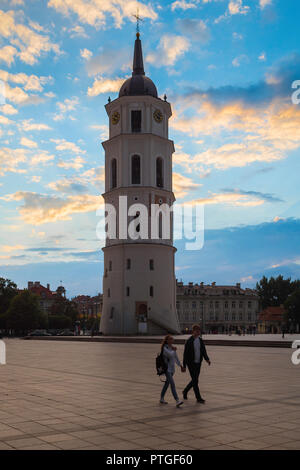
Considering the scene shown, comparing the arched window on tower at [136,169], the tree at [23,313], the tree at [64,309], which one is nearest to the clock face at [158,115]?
the arched window on tower at [136,169]

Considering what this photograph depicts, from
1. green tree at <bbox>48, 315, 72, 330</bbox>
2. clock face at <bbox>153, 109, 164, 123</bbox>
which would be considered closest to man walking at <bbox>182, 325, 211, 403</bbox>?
clock face at <bbox>153, 109, 164, 123</bbox>

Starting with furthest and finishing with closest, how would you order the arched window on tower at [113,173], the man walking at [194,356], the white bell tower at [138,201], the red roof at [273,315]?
the red roof at [273,315] < the arched window on tower at [113,173] < the white bell tower at [138,201] < the man walking at [194,356]

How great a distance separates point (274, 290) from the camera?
132750 millimetres

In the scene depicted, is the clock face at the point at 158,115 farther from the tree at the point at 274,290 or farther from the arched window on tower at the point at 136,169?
the tree at the point at 274,290

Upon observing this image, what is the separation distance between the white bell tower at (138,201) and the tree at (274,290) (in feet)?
235

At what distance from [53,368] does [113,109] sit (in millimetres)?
54261

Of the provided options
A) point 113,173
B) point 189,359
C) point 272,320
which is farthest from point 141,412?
point 272,320

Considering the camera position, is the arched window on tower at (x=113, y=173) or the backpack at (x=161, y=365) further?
the arched window on tower at (x=113, y=173)

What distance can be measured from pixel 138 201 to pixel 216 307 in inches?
3334

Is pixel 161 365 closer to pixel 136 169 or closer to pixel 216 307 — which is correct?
pixel 136 169

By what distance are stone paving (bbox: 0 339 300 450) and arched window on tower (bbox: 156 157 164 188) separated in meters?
49.8

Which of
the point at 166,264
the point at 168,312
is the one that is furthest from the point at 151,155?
the point at 168,312

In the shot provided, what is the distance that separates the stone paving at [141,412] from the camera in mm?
8188

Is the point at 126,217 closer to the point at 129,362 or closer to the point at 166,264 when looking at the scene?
the point at 166,264
